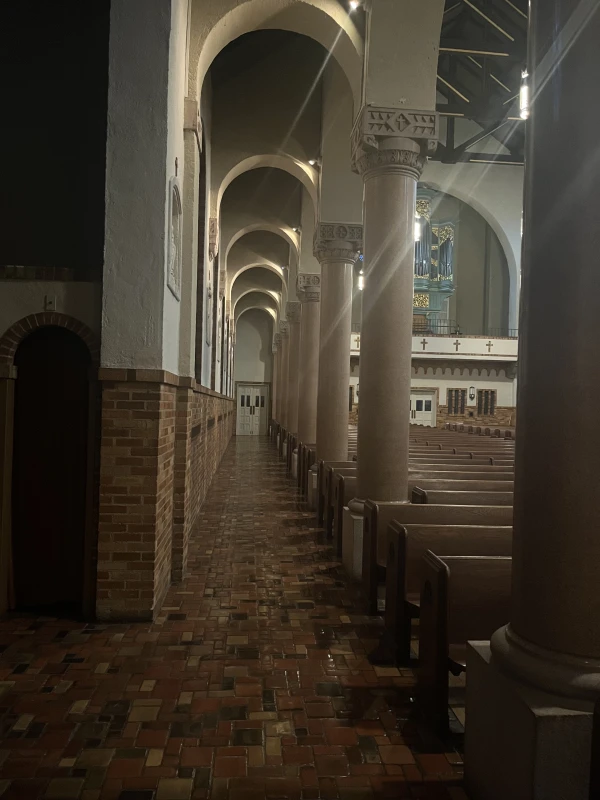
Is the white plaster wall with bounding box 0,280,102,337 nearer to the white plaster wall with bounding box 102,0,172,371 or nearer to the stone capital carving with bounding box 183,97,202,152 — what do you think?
the white plaster wall with bounding box 102,0,172,371

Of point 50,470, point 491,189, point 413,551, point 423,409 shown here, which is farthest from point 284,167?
point 491,189

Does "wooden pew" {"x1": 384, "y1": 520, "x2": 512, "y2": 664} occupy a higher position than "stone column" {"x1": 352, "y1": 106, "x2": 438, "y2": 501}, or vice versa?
"stone column" {"x1": 352, "y1": 106, "x2": 438, "y2": 501}

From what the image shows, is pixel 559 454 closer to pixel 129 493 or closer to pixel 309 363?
pixel 129 493

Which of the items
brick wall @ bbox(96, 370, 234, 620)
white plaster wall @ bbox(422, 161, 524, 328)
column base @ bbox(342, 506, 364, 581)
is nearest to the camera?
brick wall @ bbox(96, 370, 234, 620)

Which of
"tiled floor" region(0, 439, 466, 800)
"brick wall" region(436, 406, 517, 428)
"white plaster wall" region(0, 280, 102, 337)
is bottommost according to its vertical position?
"tiled floor" region(0, 439, 466, 800)

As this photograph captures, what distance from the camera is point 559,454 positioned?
2.08m

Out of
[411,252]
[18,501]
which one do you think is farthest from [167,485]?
[411,252]

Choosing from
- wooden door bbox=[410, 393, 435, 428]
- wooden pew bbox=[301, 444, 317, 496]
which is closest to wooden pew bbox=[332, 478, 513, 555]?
wooden pew bbox=[301, 444, 317, 496]

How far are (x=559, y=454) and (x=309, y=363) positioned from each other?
36.4 feet

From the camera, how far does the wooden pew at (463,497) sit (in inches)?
198

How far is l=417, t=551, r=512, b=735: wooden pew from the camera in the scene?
2936 millimetres

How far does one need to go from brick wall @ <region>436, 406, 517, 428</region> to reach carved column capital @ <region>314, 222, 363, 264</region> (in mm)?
14386

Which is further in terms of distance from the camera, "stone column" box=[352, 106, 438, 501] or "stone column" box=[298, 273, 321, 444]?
"stone column" box=[298, 273, 321, 444]

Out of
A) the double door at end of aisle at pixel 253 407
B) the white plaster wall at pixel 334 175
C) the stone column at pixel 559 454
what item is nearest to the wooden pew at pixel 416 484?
the stone column at pixel 559 454
